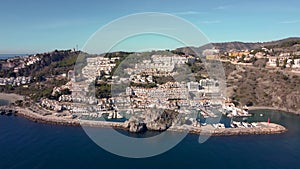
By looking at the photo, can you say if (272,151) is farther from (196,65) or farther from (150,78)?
(196,65)

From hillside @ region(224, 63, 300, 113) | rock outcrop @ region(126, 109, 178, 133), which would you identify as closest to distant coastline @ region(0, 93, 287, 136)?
rock outcrop @ region(126, 109, 178, 133)

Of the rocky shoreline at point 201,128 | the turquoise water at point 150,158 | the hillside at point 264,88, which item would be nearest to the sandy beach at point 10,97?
the rocky shoreline at point 201,128

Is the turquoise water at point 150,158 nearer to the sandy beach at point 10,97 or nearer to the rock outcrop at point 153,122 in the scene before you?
the rock outcrop at point 153,122

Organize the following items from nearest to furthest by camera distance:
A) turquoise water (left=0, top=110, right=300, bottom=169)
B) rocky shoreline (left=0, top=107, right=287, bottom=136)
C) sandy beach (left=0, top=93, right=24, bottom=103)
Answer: turquoise water (left=0, top=110, right=300, bottom=169), rocky shoreline (left=0, top=107, right=287, bottom=136), sandy beach (left=0, top=93, right=24, bottom=103)

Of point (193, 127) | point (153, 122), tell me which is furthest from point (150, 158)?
point (193, 127)

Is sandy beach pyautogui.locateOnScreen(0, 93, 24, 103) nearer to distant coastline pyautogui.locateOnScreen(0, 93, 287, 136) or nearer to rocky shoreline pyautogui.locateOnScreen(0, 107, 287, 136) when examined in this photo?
distant coastline pyautogui.locateOnScreen(0, 93, 287, 136)

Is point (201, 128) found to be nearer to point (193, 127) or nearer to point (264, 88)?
point (193, 127)

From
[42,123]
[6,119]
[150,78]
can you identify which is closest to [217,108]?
[150,78]

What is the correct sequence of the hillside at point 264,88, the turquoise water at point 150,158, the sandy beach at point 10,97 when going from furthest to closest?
the sandy beach at point 10,97 → the hillside at point 264,88 → the turquoise water at point 150,158
